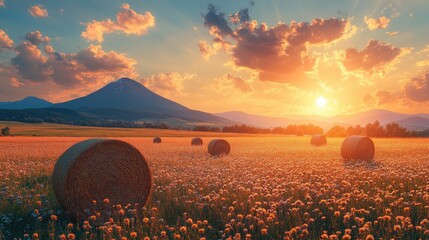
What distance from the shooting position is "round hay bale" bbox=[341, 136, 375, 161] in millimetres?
24141

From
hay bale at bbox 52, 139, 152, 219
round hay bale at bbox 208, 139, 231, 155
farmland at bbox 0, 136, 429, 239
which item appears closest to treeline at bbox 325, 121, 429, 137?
round hay bale at bbox 208, 139, 231, 155

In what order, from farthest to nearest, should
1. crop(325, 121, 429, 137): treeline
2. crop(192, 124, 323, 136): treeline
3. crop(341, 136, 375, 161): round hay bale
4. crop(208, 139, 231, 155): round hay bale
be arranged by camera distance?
1. crop(192, 124, 323, 136): treeline
2. crop(325, 121, 429, 137): treeline
3. crop(208, 139, 231, 155): round hay bale
4. crop(341, 136, 375, 161): round hay bale

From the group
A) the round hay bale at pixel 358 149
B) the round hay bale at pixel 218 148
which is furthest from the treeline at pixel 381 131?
the round hay bale at pixel 218 148

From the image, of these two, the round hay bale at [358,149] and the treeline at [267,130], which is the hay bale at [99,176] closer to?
the round hay bale at [358,149]

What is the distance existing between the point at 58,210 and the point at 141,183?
7.48 feet

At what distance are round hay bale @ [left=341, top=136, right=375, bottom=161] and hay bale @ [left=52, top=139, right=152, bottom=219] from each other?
1780 centimetres

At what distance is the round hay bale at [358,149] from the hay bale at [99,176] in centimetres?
1780

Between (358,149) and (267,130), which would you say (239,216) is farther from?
(267,130)

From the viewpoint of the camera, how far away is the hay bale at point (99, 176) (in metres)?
9.27

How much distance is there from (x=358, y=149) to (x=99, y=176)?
754 inches

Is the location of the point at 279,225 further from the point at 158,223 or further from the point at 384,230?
the point at 158,223

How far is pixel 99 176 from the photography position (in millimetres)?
9883

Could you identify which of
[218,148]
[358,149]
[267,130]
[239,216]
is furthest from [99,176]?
[267,130]

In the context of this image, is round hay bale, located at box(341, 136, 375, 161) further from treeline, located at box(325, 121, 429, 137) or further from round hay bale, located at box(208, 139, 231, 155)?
treeline, located at box(325, 121, 429, 137)
